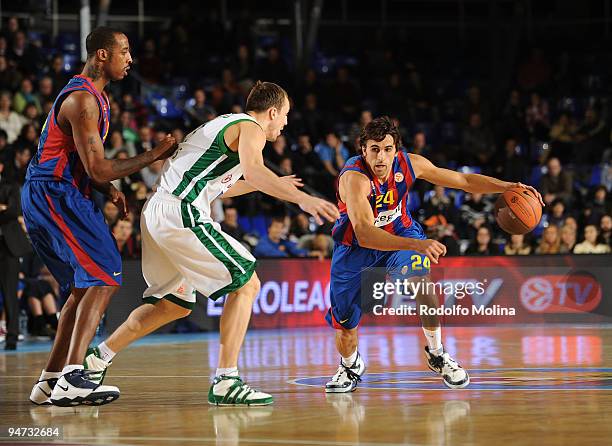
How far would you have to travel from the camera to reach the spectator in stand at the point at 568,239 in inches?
587

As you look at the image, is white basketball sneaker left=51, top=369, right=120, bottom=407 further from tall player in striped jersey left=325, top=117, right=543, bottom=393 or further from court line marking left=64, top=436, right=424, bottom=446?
A: tall player in striped jersey left=325, top=117, right=543, bottom=393

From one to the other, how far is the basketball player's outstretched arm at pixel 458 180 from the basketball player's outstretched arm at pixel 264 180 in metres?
1.47

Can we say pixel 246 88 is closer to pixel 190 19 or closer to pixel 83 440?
pixel 190 19

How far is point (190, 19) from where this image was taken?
20.1 metres

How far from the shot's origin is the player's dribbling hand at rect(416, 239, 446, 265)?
6.16 meters

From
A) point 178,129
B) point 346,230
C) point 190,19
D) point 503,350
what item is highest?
point 190,19

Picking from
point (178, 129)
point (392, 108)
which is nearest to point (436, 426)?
point (178, 129)

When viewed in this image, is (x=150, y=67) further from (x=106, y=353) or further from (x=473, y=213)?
(x=106, y=353)

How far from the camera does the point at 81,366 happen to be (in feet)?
20.6

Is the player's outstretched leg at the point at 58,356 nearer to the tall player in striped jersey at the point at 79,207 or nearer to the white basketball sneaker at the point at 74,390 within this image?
the tall player in striped jersey at the point at 79,207

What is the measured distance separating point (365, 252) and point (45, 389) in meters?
2.25

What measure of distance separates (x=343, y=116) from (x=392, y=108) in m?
0.94

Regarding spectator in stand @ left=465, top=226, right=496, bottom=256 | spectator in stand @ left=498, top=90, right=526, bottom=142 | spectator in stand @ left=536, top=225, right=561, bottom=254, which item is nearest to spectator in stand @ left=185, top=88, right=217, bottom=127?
spectator in stand @ left=465, top=226, right=496, bottom=256

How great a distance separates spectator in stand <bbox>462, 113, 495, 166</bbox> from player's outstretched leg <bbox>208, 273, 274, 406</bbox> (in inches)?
508
